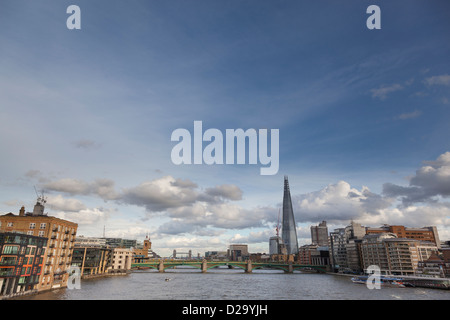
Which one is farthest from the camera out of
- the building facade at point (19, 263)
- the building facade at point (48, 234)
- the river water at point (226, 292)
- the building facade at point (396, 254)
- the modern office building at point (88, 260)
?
the building facade at point (396, 254)

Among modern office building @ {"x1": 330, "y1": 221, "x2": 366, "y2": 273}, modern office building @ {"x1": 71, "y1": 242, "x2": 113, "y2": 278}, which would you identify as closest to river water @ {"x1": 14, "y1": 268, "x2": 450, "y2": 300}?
modern office building @ {"x1": 71, "y1": 242, "x2": 113, "y2": 278}

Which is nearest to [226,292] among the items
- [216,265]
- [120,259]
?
[120,259]

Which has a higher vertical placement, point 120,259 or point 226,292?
point 120,259

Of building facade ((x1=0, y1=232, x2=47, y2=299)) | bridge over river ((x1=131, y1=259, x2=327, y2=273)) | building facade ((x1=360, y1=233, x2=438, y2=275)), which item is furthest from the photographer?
bridge over river ((x1=131, y1=259, x2=327, y2=273))

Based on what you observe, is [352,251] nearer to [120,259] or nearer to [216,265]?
[216,265]

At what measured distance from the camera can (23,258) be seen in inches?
2504

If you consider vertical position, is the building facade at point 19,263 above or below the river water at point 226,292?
above

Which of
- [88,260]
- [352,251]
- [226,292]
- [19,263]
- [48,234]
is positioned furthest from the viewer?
[352,251]

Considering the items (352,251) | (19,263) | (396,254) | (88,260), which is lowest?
(88,260)

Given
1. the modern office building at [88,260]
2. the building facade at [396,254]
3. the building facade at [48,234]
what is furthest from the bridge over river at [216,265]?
the building facade at [48,234]

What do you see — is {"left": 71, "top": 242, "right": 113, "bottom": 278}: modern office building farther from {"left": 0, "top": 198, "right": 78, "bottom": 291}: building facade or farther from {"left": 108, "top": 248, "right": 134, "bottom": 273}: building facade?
{"left": 0, "top": 198, "right": 78, "bottom": 291}: building facade

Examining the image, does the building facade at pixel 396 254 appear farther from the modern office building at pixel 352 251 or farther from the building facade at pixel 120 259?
the building facade at pixel 120 259
